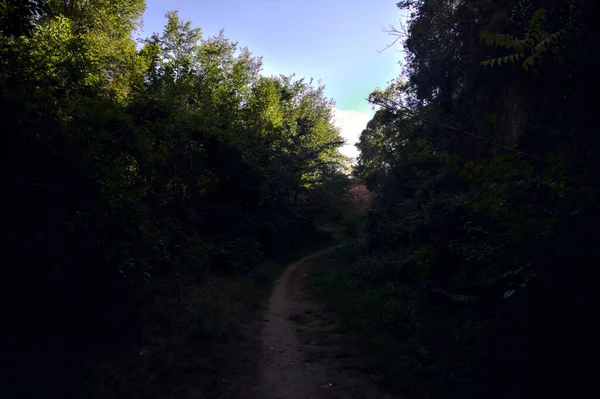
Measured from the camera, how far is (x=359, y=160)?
5006 centimetres

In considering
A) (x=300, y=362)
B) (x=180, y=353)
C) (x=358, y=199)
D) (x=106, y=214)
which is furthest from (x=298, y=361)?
(x=358, y=199)

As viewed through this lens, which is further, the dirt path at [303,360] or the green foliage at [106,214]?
the dirt path at [303,360]

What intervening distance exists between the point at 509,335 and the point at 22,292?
650 cm

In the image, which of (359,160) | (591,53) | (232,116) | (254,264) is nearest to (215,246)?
(254,264)

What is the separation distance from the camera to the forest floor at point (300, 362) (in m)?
6.19

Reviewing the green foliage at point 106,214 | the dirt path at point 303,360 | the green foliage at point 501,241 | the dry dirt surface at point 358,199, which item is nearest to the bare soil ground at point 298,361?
the dirt path at point 303,360

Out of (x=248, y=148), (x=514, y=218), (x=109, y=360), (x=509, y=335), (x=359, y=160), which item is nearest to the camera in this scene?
(x=514, y=218)

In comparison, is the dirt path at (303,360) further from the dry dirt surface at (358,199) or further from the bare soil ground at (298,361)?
the dry dirt surface at (358,199)

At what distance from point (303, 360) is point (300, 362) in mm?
116

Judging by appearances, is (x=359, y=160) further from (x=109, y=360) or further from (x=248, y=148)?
(x=109, y=360)

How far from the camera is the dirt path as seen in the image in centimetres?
620

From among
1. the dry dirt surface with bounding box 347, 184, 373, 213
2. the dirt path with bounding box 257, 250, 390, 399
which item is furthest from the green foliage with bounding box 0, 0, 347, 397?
the dry dirt surface with bounding box 347, 184, 373, 213

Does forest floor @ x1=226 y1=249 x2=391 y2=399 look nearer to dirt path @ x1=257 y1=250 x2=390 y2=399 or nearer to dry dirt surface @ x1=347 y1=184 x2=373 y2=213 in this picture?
dirt path @ x1=257 y1=250 x2=390 y2=399

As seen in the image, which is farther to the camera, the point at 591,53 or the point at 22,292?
the point at 22,292
